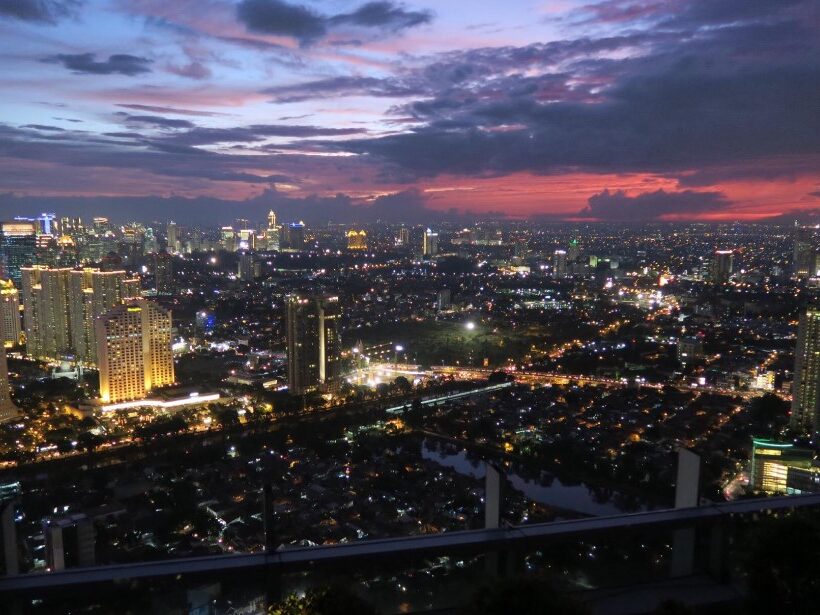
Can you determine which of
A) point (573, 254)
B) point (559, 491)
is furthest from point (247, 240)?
point (559, 491)

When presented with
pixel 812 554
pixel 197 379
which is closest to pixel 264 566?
pixel 812 554

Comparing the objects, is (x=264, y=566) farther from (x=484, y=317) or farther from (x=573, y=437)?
(x=484, y=317)

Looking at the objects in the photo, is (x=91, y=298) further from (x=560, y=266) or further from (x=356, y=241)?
(x=356, y=241)

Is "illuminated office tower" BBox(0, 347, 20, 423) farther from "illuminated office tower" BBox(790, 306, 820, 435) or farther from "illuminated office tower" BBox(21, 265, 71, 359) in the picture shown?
"illuminated office tower" BBox(790, 306, 820, 435)

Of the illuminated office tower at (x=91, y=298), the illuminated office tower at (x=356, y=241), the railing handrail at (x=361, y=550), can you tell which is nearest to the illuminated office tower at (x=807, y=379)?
the railing handrail at (x=361, y=550)

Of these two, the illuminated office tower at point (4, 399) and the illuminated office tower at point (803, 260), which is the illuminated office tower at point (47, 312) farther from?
the illuminated office tower at point (803, 260)

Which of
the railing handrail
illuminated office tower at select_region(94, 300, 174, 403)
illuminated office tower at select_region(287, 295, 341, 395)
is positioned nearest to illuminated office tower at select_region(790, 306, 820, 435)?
illuminated office tower at select_region(287, 295, 341, 395)
